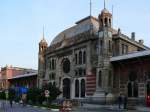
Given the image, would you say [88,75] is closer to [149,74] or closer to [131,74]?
[131,74]

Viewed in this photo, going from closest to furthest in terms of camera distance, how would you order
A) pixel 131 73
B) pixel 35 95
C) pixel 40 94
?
pixel 131 73
pixel 40 94
pixel 35 95

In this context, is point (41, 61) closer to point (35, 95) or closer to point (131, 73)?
point (35, 95)

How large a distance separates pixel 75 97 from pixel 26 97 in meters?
7.25

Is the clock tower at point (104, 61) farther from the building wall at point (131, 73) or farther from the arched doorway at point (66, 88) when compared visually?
the arched doorway at point (66, 88)

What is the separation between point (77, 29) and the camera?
54.2m

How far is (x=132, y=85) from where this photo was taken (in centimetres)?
4134

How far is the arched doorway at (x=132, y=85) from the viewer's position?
40.9m

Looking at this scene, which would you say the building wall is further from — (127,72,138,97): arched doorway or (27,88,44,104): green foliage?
(27,88,44,104): green foliage

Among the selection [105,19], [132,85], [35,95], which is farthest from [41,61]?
[132,85]

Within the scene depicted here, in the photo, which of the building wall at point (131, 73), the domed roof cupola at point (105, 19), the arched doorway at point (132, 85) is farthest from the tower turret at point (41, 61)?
the arched doorway at point (132, 85)

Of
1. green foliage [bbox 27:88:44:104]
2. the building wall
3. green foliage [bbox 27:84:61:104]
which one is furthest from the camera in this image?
green foliage [bbox 27:88:44:104]

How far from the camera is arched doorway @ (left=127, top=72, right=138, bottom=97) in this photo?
40875 millimetres

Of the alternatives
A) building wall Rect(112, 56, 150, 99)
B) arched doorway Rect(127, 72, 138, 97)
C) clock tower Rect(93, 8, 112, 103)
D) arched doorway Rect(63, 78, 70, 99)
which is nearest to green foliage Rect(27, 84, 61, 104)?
clock tower Rect(93, 8, 112, 103)

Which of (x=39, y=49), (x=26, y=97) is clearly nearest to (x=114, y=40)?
(x=26, y=97)
